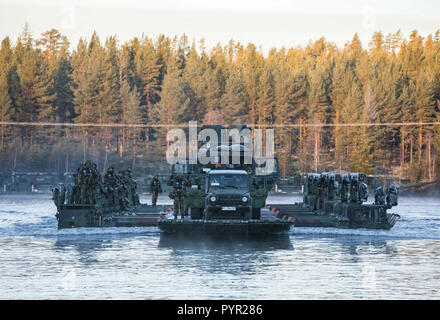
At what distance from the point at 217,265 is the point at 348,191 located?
14.5 metres

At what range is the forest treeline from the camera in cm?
12838

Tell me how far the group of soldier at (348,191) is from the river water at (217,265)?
1865 mm

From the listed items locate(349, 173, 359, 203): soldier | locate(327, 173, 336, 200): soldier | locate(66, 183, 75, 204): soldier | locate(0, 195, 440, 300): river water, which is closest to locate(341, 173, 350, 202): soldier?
locate(349, 173, 359, 203): soldier

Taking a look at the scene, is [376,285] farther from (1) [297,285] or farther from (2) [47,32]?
(2) [47,32]

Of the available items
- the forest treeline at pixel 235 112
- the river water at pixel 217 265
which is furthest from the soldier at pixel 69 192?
the forest treeline at pixel 235 112

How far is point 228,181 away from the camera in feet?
100

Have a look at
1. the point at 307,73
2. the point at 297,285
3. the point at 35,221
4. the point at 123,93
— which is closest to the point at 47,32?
the point at 123,93

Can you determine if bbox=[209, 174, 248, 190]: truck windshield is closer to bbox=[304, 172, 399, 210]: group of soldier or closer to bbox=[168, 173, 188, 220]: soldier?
bbox=[168, 173, 188, 220]: soldier

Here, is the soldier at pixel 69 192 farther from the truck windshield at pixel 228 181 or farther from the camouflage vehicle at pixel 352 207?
the camouflage vehicle at pixel 352 207

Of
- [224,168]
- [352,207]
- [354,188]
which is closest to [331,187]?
[354,188]

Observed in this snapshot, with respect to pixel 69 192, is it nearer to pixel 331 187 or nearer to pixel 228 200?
pixel 228 200

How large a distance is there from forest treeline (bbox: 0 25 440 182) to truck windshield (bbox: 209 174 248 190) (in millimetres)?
89157

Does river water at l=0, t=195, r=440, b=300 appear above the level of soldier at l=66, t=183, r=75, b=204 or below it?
below
